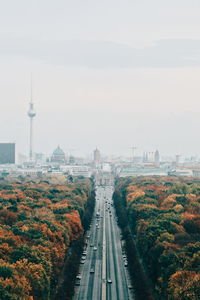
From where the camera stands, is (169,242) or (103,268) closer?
(169,242)

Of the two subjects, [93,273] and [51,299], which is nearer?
[51,299]

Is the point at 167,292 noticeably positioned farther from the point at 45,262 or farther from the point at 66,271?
the point at 66,271

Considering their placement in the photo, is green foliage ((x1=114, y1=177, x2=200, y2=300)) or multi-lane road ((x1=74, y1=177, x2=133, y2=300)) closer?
green foliage ((x1=114, y1=177, x2=200, y2=300))

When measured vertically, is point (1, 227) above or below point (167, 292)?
above

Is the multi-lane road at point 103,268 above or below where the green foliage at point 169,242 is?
below

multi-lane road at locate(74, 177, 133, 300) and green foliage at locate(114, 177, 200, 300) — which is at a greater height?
green foliage at locate(114, 177, 200, 300)

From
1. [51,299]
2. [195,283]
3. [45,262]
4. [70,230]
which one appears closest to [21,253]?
[45,262]

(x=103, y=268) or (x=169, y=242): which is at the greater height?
(x=169, y=242)

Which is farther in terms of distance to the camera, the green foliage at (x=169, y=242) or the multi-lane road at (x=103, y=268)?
the multi-lane road at (x=103, y=268)
